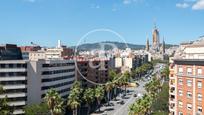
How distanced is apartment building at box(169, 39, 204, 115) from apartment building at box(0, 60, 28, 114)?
48.4 meters

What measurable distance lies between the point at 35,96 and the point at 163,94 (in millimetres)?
40379

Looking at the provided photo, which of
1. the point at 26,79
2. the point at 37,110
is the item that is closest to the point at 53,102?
the point at 37,110

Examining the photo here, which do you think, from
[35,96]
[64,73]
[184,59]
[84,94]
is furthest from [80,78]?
[184,59]

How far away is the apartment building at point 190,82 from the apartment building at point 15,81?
4843cm

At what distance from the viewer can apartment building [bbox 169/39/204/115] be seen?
5359 cm

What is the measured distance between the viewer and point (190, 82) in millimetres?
55594

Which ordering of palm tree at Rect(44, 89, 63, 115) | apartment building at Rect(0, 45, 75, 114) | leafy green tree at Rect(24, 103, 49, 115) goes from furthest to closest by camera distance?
apartment building at Rect(0, 45, 75, 114), leafy green tree at Rect(24, 103, 49, 115), palm tree at Rect(44, 89, 63, 115)

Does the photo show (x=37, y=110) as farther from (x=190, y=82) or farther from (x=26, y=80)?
→ (x=190, y=82)

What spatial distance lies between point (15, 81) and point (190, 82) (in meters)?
52.3

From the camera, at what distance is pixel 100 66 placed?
163 meters

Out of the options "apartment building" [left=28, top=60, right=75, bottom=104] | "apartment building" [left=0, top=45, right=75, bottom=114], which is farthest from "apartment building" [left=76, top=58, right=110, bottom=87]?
"apartment building" [left=0, top=45, right=75, bottom=114]

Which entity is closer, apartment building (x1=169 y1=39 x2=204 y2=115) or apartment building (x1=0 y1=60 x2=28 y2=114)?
apartment building (x1=169 y1=39 x2=204 y2=115)

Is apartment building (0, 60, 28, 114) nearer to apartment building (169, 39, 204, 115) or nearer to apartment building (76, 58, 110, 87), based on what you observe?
apartment building (76, 58, 110, 87)

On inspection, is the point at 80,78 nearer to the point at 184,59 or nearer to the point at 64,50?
Result: the point at 64,50
